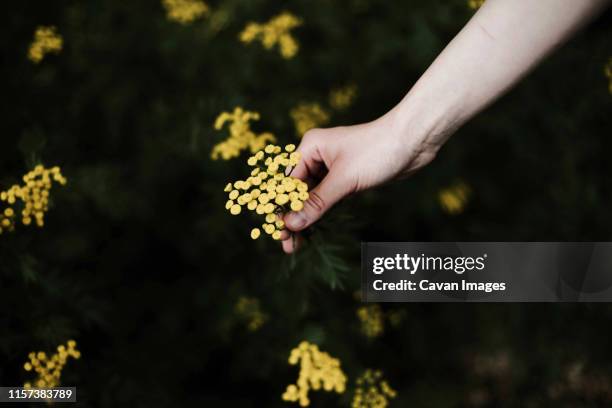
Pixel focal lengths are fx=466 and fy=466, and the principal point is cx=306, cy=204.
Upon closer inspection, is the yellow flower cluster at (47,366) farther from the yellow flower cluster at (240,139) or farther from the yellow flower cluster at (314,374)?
the yellow flower cluster at (240,139)

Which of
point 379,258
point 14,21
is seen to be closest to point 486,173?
point 379,258

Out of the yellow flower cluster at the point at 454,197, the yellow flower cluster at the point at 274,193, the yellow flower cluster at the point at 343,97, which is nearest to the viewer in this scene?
the yellow flower cluster at the point at 274,193

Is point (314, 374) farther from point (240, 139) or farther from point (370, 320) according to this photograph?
point (240, 139)

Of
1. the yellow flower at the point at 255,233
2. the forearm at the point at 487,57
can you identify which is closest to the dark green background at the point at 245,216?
the yellow flower at the point at 255,233

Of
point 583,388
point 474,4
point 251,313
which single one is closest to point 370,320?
point 251,313

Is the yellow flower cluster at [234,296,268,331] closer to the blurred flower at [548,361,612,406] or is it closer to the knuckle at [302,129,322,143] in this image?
the knuckle at [302,129,322,143]

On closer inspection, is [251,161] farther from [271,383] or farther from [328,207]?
[271,383]
